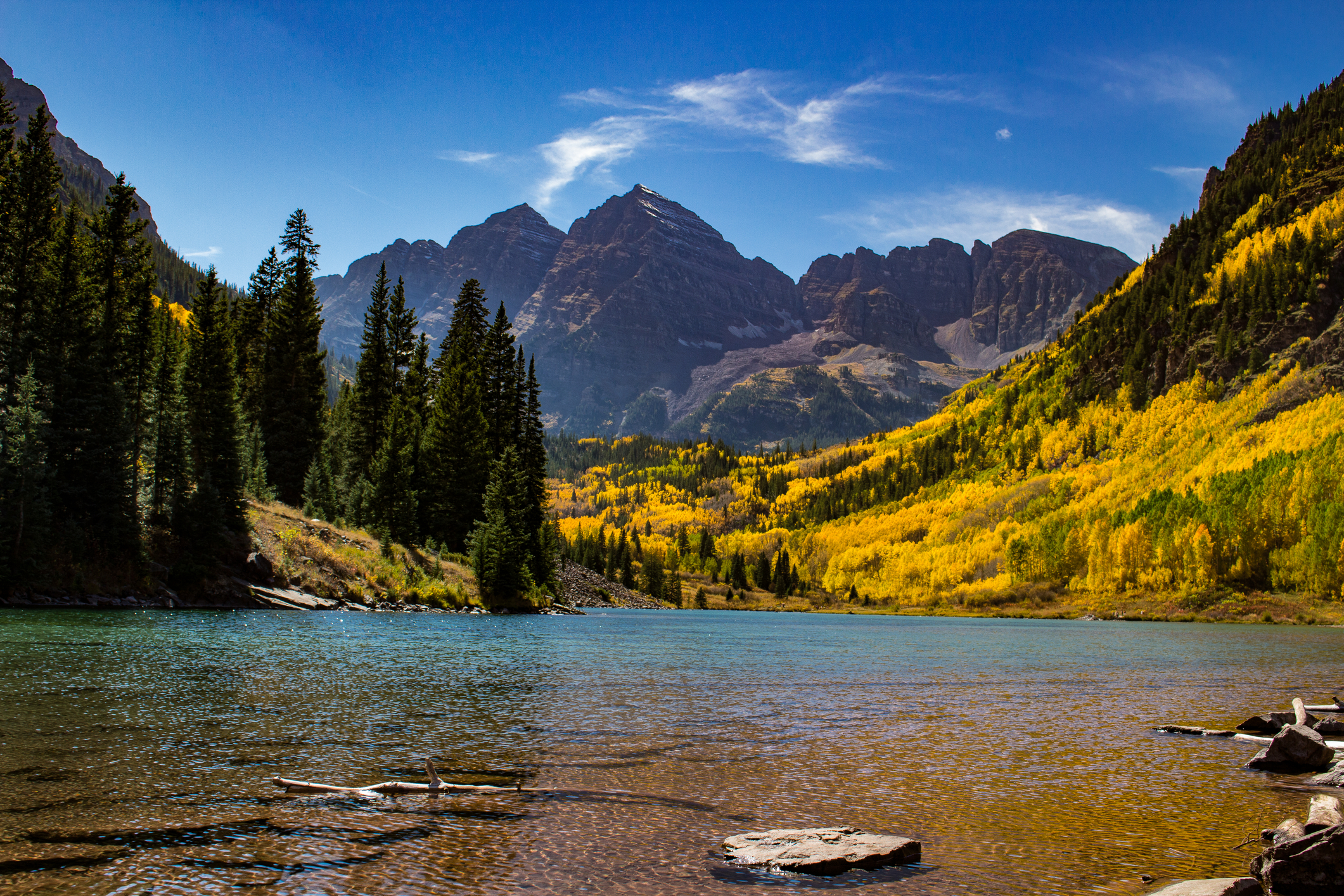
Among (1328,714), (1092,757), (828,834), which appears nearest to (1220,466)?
(1328,714)

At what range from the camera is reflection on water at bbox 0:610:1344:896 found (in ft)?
34.8

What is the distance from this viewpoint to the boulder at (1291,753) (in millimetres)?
18000

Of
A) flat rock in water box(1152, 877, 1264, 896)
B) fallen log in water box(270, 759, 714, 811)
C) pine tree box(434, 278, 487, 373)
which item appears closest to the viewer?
flat rock in water box(1152, 877, 1264, 896)

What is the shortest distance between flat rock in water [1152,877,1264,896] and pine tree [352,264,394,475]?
8321 centimetres

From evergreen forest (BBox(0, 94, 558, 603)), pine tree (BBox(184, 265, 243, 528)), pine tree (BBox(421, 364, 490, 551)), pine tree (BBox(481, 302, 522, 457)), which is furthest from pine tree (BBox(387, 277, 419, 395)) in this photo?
pine tree (BBox(184, 265, 243, 528))

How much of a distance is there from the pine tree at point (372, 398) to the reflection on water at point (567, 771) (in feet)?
166

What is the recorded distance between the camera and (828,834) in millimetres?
11742

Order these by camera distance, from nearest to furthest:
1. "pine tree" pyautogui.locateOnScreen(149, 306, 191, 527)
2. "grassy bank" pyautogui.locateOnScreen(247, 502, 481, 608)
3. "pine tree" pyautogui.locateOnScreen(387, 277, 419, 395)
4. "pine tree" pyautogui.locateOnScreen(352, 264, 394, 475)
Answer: "pine tree" pyautogui.locateOnScreen(149, 306, 191, 527) → "grassy bank" pyautogui.locateOnScreen(247, 502, 481, 608) → "pine tree" pyautogui.locateOnScreen(352, 264, 394, 475) → "pine tree" pyautogui.locateOnScreen(387, 277, 419, 395)

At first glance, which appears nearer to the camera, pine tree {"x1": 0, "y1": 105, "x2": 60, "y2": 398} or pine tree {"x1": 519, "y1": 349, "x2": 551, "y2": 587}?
pine tree {"x1": 0, "y1": 105, "x2": 60, "y2": 398}

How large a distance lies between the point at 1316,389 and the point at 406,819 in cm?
20764

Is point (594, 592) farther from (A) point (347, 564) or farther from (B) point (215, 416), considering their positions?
(B) point (215, 416)

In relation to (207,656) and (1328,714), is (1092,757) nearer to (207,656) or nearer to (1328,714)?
(1328,714)

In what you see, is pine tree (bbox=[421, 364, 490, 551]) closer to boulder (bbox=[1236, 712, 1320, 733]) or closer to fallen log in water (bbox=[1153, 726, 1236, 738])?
fallen log in water (bbox=[1153, 726, 1236, 738])

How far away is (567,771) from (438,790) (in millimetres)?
3078
